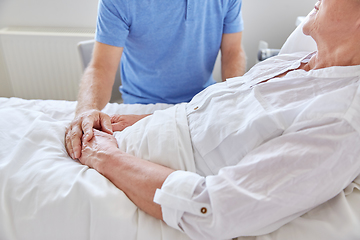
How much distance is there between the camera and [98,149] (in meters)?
0.90

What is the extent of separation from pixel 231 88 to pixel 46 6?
64.4 inches

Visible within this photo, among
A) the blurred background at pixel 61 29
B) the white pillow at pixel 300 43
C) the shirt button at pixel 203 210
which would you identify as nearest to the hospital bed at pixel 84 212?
the shirt button at pixel 203 210

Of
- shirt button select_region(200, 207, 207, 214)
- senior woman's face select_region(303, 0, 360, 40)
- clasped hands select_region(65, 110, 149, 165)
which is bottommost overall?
clasped hands select_region(65, 110, 149, 165)

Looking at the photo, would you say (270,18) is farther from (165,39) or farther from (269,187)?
(269,187)

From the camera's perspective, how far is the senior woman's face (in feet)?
2.54

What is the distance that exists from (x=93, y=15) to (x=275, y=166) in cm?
180

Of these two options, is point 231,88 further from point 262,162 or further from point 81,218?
point 81,218

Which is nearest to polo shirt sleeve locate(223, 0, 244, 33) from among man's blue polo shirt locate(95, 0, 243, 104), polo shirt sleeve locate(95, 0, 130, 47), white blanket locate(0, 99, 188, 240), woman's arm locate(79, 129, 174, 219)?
man's blue polo shirt locate(95, 0, 243, 104)

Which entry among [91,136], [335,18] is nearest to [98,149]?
[91,136]

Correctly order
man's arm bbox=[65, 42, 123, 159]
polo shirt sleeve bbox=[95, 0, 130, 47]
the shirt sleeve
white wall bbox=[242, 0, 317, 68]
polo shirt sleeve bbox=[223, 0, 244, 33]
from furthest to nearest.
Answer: white wall bbox=[242, 0, 317, 68] → polo shirt sleeve bbox=[223, 0, 244, 33] → polo shirt sleeve bbox=[95, 0, 130, 47] → man's arm bbox=[65, 42, 123, 159] → the shirt sleeve

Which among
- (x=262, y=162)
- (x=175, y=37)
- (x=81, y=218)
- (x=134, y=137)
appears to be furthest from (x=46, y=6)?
(x=262, y=162)

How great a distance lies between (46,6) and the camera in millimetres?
2064

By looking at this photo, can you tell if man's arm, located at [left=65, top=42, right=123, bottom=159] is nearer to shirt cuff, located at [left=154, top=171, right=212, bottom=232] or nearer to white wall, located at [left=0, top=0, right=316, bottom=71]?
shirt cuff, located at [left=154, top=171, right=212, bottom=232]

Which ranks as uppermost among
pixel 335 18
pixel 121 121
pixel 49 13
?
pixel 335 18
